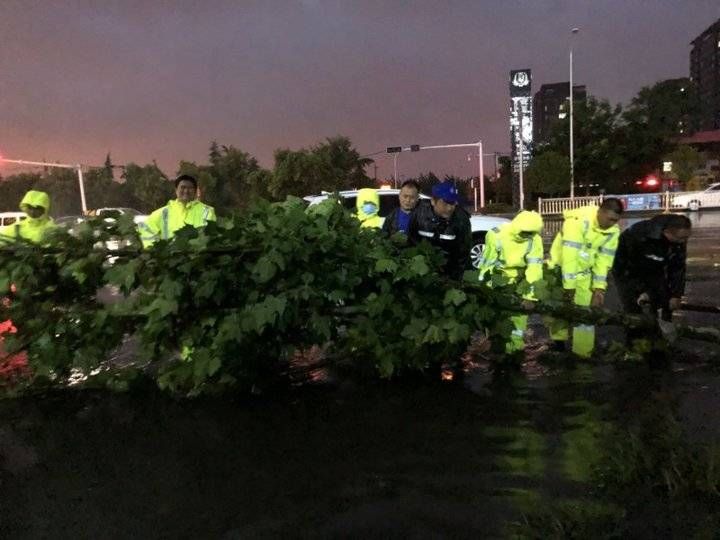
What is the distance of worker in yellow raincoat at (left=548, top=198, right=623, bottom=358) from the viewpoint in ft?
18.2

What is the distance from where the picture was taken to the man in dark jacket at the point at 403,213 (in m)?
5.85

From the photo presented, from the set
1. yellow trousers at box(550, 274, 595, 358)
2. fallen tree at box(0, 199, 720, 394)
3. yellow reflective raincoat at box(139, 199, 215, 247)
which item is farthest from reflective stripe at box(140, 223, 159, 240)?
yellow trousers at box(550, 274, 595, 358)

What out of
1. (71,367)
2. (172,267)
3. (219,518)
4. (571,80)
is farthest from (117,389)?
(571,80)

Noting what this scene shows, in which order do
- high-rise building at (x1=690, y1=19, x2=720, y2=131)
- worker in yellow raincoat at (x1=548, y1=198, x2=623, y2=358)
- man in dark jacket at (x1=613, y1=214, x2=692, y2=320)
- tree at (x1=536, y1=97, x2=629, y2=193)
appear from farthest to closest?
high-rise building at (x1=690, y1=19, x2=720, y2=131)
tree at (x1=536, y1=97, x2=629, y2=193)
worker in yellow raincoat at (x1=548, y1=198, x2=623, y2=358)
man in dark jacket at (x1=613, y1=214, x2=692, y2=320)

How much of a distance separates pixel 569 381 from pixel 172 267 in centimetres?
306

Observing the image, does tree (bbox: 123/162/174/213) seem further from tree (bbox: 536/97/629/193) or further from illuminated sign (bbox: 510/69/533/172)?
tree (bbox: 536/97/629/193)

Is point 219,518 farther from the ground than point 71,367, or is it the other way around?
point 71,367

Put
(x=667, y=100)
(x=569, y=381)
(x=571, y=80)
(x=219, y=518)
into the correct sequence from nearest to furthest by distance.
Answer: (x=219, y=518) → (x=569, y=381) → (x=571, y=80) → (x=667, y=100)

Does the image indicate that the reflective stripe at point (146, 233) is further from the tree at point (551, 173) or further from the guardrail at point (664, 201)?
the tree at point (551, 173)

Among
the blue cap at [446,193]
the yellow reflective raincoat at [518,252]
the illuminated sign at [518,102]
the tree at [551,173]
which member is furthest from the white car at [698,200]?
the blue cap at [446,193]

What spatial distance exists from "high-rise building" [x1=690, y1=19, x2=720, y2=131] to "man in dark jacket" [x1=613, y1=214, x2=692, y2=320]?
5131 inches

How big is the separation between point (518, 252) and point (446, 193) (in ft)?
2.72

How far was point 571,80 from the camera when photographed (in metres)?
40.2

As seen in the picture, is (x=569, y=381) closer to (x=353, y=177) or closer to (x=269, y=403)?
(x=269, y=403)
